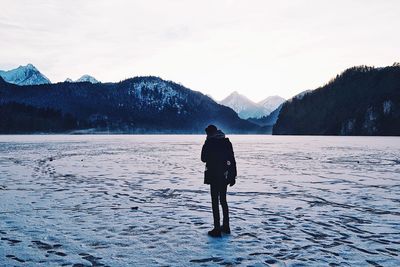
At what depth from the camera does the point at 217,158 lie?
29.1 feet

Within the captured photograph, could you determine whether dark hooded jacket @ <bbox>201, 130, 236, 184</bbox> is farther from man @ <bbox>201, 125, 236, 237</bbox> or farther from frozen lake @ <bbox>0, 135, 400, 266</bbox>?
frozen lake @ <bbox>0, 135, 400, 266</bbox>

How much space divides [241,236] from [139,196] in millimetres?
6033

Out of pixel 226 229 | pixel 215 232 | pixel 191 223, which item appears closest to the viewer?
pixel 215 232

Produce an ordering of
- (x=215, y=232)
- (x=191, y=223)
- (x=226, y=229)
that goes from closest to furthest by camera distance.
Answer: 1. (x=215, y=232)
2. (x=226, y=229)
3. (x=191, y=223)

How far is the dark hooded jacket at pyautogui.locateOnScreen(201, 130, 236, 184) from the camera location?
884cm

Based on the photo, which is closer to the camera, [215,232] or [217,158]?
[215,232]

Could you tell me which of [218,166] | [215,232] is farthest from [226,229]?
[218,166]

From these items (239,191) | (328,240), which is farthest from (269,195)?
(328,240)

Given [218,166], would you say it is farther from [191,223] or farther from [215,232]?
[191,223]

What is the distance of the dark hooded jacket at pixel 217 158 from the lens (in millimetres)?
8844

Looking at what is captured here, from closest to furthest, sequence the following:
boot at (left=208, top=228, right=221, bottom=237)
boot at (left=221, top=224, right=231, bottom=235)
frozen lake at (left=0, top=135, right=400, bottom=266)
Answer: frozen lake at (left=0, top=135, right=400, bottom=266), boot at (left=208, top=228, right=221, bottom=237), boot at (left=221, top=224, right=231, bottom=235)

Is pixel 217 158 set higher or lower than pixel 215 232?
higher

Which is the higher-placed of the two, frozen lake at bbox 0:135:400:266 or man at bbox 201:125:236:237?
man at bbox 201:125:236:237

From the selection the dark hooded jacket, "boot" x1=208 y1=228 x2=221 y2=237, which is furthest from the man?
"boot" x1=208 y1=228 x2=221 y2=237
